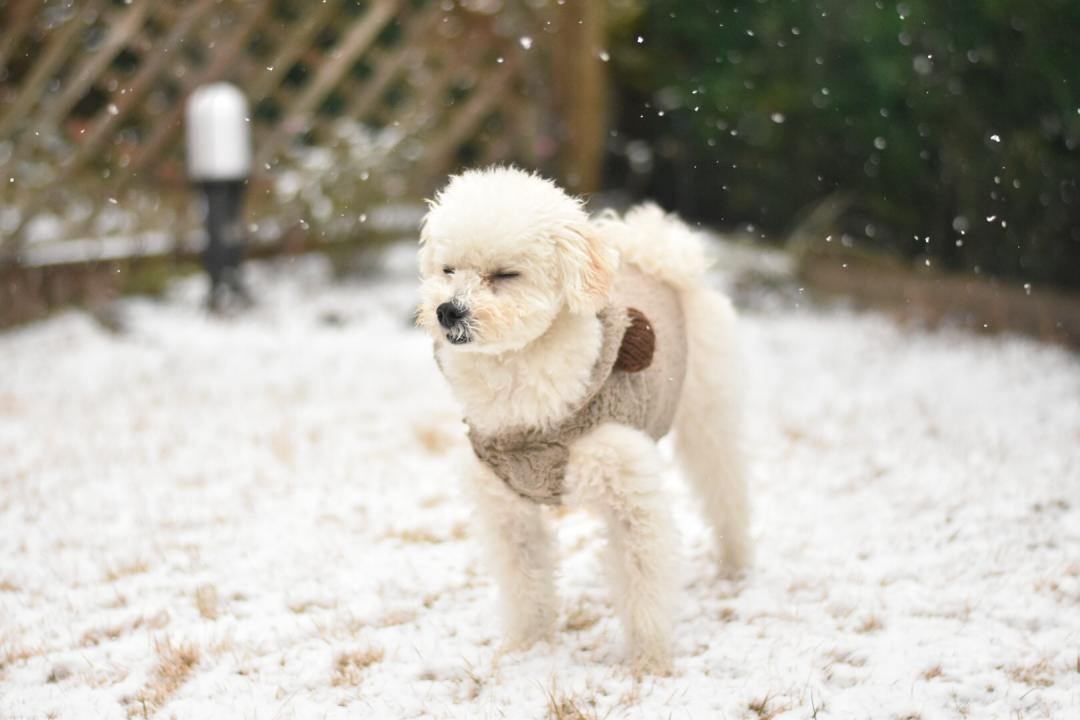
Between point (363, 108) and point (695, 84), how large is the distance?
2607 mm

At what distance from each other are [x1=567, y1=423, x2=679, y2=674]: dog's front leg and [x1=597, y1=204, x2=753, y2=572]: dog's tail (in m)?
0.45

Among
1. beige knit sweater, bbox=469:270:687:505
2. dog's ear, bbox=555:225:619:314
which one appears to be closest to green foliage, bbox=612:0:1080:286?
beige knit sweater, bbox=469:270:687:505

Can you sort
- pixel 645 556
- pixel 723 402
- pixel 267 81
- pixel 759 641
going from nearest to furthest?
pixel 645 556
pixel 759 641
pixel 723 402
pixel 267 81

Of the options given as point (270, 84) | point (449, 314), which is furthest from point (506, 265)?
point (270, 84)

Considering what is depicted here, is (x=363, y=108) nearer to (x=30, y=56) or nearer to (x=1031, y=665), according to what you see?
(x=30, y=56)

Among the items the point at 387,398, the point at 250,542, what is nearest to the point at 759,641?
the point at 250,542

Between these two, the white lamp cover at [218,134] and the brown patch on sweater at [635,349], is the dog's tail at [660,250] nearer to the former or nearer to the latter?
the brown patch on sweater at [635,349]

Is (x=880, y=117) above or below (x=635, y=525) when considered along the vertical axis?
above

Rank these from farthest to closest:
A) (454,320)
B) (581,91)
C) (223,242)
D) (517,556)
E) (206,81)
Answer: (581,91), (206,81), (223,242), (517,556), (454,320)

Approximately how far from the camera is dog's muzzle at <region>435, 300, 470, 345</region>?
2.06 meters

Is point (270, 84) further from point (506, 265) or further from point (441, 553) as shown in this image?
point (506, 265)

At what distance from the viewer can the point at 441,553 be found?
3137mm

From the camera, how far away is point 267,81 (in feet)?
22.5

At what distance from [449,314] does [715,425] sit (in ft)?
3.39
